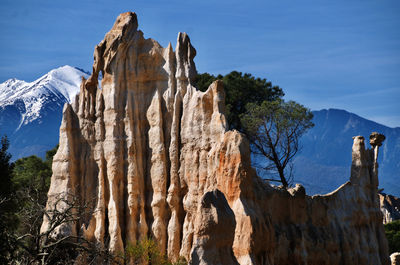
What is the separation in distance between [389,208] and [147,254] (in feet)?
122

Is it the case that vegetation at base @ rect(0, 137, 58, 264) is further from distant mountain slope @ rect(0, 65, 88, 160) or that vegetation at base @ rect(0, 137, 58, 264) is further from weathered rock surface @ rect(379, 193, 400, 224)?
distant mountain slope @ rect(0, 65, 88, 160)

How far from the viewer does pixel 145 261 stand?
2944 cm

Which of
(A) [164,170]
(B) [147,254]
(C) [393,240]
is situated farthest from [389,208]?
(B) [147,254]

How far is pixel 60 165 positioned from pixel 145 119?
16.1 feet

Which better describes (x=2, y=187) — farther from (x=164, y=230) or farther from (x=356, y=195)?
(x=356, y=195)

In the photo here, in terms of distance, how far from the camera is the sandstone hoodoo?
2847cm

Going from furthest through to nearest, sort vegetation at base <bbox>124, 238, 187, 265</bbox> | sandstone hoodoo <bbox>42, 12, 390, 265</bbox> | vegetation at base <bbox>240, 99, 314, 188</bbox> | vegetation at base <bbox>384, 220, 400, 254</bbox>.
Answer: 1. vegetation at base <bbox>384, 220, 400, 254</bbox>
2. vegetation at base <bbox>240, 99, 314, 188</bbox>
3. vegetation at base <bbox>124, 238, 187, 265</bbox>
4. sandstone hoodoo <bbox>42, 12, 390, 265</bbox>

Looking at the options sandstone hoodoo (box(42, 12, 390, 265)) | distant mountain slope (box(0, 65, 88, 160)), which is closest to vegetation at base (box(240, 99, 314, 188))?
sandstone hoodoo (box(42, 12, 390, 265))

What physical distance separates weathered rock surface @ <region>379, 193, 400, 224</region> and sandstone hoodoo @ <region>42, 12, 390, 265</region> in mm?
26367

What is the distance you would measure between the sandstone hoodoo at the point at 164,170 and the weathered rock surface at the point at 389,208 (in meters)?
26.4

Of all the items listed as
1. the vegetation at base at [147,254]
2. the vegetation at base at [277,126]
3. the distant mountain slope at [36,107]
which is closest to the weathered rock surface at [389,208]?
the vegetation at base at [277,126]

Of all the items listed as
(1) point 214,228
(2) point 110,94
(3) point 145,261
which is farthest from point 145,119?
(1) point 214,228

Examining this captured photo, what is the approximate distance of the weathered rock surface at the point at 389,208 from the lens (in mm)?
60094

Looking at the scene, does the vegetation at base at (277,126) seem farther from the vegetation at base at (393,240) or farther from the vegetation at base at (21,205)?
the vegetation at base at (21,205)
